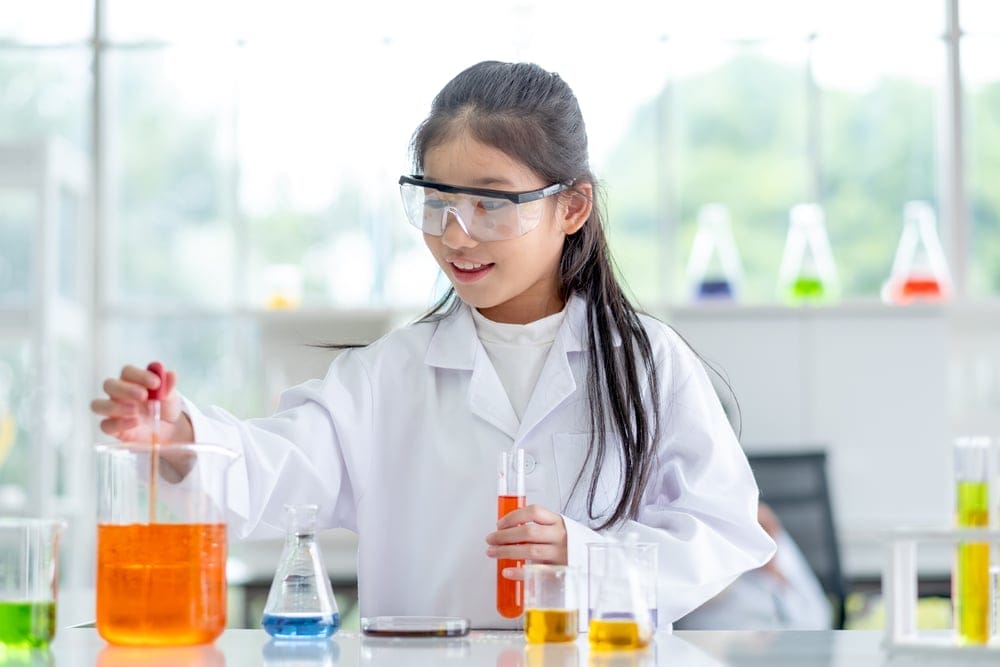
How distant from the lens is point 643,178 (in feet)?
20.5

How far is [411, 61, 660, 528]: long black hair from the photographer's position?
184cm

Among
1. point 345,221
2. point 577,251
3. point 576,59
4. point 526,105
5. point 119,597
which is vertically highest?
point 576,59

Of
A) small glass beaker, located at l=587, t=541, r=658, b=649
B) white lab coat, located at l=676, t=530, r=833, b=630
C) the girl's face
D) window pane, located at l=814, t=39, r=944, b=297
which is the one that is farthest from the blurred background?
small glass beaker, located at l=587, t=541, r=658, b=649

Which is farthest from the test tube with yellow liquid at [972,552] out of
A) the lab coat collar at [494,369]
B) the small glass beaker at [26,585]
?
the small glass beaker at [26,585]

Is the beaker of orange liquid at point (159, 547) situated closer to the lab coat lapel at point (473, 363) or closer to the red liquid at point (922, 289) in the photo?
the lab coat lapel at point (473, 363)

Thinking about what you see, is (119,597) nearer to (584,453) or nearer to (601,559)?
(601,559)

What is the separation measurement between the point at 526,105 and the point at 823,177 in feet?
14.5

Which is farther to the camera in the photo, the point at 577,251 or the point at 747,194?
the point at 747,194

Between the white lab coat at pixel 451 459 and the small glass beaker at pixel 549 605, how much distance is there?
0.34 m

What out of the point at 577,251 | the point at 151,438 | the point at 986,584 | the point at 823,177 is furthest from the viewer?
the point at 823,177

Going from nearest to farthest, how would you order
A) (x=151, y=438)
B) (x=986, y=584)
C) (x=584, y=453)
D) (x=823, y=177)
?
(x=986, y=584), (x=151, y=438), (x=584, y=453), (x=823, y=177)

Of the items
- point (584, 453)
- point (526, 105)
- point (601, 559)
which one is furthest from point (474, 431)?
point (601, 559)

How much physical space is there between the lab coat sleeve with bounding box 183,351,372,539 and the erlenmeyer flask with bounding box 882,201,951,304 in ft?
13.1

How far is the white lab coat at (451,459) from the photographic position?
69.2 inches
